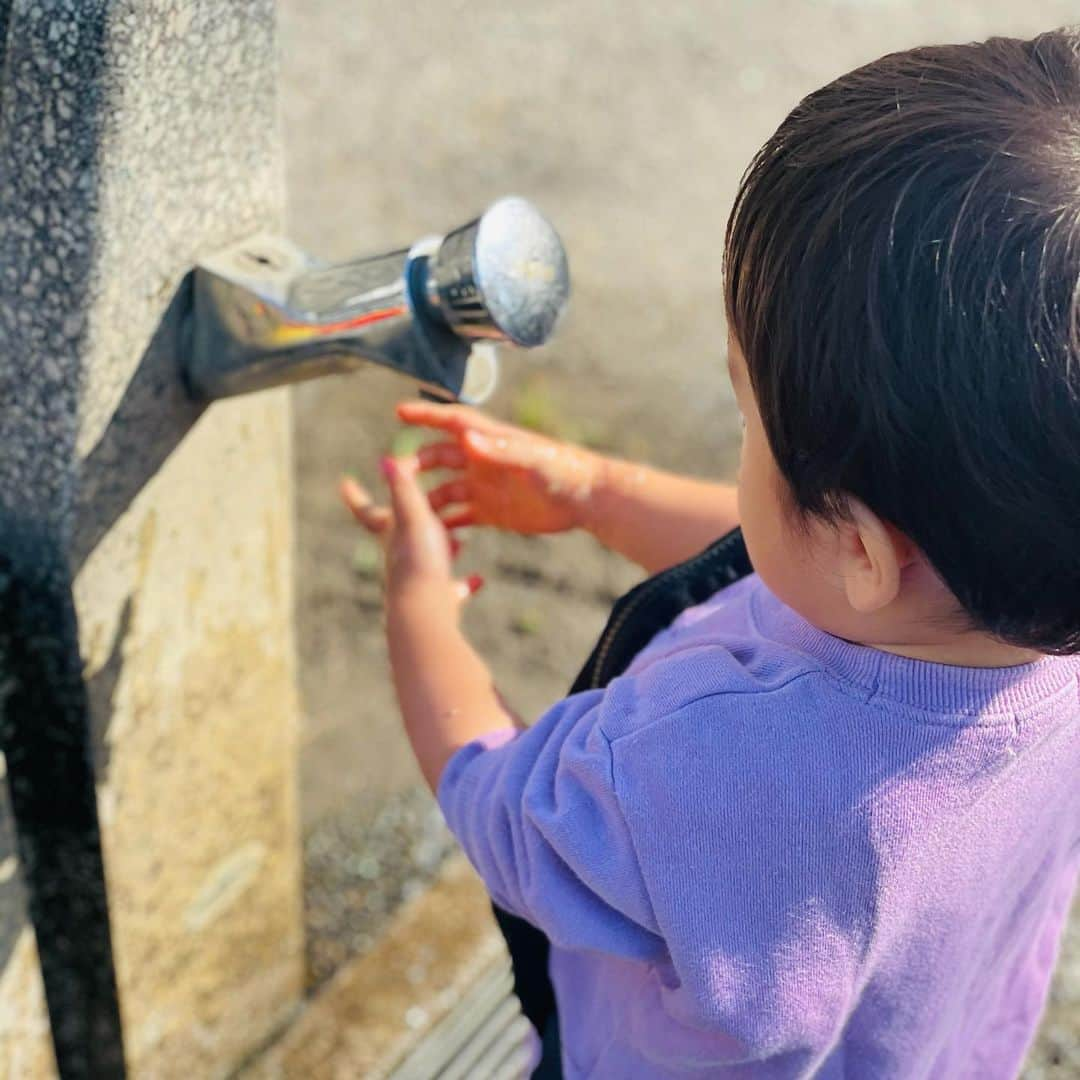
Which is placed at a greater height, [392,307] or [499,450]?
[392,307]

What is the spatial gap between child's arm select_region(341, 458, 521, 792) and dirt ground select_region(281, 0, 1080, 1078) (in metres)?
0.93

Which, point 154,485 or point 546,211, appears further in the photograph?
point 546,211

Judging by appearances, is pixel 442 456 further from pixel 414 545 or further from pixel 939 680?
pixel 939 680

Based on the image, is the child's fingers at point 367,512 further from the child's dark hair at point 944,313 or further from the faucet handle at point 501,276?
the child's dark hair at point 944,313

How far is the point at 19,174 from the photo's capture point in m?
0.92

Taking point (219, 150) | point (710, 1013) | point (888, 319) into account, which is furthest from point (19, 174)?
point (710, 1013)

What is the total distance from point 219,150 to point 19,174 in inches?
6.5

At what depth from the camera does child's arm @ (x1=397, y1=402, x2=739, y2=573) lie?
1272mm

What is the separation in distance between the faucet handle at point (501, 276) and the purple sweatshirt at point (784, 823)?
0.85ft

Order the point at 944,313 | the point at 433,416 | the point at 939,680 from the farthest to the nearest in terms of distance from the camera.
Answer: the point at 433,416
the point at 939,680
the point at 944,313

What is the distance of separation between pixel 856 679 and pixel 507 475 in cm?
51

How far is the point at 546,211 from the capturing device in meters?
3.54

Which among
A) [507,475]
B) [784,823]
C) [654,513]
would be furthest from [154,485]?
[784,823]

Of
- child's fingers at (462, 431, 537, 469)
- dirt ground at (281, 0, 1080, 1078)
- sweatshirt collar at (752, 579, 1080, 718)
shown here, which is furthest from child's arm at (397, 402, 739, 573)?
dirt ground at (281, 0, 1080, 1078)
